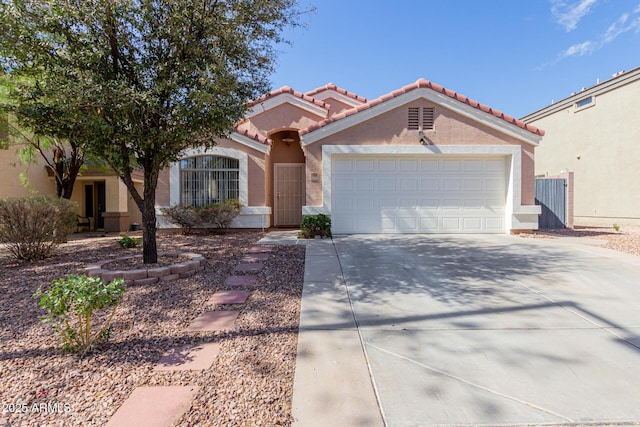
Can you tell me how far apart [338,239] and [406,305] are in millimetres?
4925

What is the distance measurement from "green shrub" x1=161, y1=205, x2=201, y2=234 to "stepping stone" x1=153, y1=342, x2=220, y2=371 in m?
7.52

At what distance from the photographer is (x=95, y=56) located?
4.71 m

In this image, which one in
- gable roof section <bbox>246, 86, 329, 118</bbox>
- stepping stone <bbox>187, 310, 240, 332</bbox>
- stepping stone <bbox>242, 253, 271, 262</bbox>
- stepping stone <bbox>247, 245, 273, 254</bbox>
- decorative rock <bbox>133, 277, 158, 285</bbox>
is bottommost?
stepping stone <bbox>187, 310, 240, 332</bbox>

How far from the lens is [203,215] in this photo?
32.6 feet

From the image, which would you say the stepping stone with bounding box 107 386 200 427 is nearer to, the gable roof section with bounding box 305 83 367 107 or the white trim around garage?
the white trim around garage

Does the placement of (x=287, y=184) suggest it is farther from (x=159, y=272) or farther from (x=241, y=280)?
(x=159, y=272)

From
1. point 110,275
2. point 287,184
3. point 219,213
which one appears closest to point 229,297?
point 110,275

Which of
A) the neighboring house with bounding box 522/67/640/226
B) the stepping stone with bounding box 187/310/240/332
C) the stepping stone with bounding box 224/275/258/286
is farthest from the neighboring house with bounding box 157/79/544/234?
the neighboring house with bounding box 522/67/640/226

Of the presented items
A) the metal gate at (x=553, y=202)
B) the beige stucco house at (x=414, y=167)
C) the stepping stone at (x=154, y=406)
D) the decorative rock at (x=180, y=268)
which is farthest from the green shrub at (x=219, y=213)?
the metal gate at (x=553, y=202)

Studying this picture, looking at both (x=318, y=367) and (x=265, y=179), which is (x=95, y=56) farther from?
(x=265, y=179)

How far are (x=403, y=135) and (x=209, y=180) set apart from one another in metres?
6.47

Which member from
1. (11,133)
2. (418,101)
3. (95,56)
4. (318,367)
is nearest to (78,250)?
(11,133)

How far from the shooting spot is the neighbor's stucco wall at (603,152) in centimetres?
1401

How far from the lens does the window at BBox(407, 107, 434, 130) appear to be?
974cm
